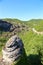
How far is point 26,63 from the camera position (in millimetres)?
18469

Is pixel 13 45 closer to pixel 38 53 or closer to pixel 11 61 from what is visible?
pixel 11 61

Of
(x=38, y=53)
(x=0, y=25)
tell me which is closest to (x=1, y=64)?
(x=38, y=53)

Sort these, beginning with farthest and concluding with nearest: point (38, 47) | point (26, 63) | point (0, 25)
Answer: point (0, 25), point (38, 47), point (26, 63)

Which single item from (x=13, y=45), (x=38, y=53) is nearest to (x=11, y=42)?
(x=13, y=45)

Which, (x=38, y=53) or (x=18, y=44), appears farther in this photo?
(x=38, y=53)

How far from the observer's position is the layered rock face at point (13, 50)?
18734 millimetres

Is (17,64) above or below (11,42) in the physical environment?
below

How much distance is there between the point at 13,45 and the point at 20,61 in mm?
1337

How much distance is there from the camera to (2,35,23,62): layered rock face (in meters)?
18.7

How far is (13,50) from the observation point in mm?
18828

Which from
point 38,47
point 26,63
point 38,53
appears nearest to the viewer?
point 26,63

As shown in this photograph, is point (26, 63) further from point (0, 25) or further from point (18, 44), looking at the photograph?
point (0, 25)

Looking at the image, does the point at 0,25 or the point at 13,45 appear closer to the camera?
the point at 13,45

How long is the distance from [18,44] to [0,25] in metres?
83.2
